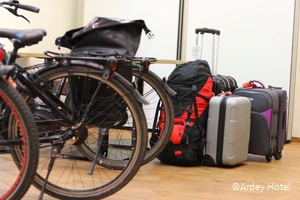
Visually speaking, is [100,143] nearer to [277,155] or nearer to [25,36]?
[25,36]

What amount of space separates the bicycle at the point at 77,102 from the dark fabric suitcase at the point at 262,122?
1330 millimetres

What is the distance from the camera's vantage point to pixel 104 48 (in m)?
2.10

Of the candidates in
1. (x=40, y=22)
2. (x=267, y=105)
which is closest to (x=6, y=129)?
(x=267, y=105)

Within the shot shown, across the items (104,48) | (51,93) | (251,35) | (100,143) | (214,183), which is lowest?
(214,183)

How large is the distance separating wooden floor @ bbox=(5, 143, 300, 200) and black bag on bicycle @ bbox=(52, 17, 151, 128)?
0.40 metres

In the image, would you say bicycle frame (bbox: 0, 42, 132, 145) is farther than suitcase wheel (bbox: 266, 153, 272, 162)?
No

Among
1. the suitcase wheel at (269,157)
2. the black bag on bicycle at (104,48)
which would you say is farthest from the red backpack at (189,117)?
the black bag on bicycle at (104,48)

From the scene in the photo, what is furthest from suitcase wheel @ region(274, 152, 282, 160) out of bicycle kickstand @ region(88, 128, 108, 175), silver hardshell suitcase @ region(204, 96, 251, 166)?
bicycle kickstand @ region(88, 128, 108, 175)

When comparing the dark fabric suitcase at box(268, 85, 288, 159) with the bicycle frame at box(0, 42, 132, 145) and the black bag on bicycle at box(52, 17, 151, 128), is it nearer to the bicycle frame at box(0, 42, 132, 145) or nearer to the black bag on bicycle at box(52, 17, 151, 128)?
the black bag on bicycle at box(52, 17, 151, 128)

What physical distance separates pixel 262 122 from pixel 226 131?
0.35m

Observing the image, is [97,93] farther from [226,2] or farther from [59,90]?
[226,2]

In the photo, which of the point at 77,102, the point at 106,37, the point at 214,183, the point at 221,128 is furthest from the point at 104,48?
the point at 221,128

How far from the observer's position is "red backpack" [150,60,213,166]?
9.69 ft

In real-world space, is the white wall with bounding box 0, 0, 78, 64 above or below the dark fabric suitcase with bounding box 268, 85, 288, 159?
above
